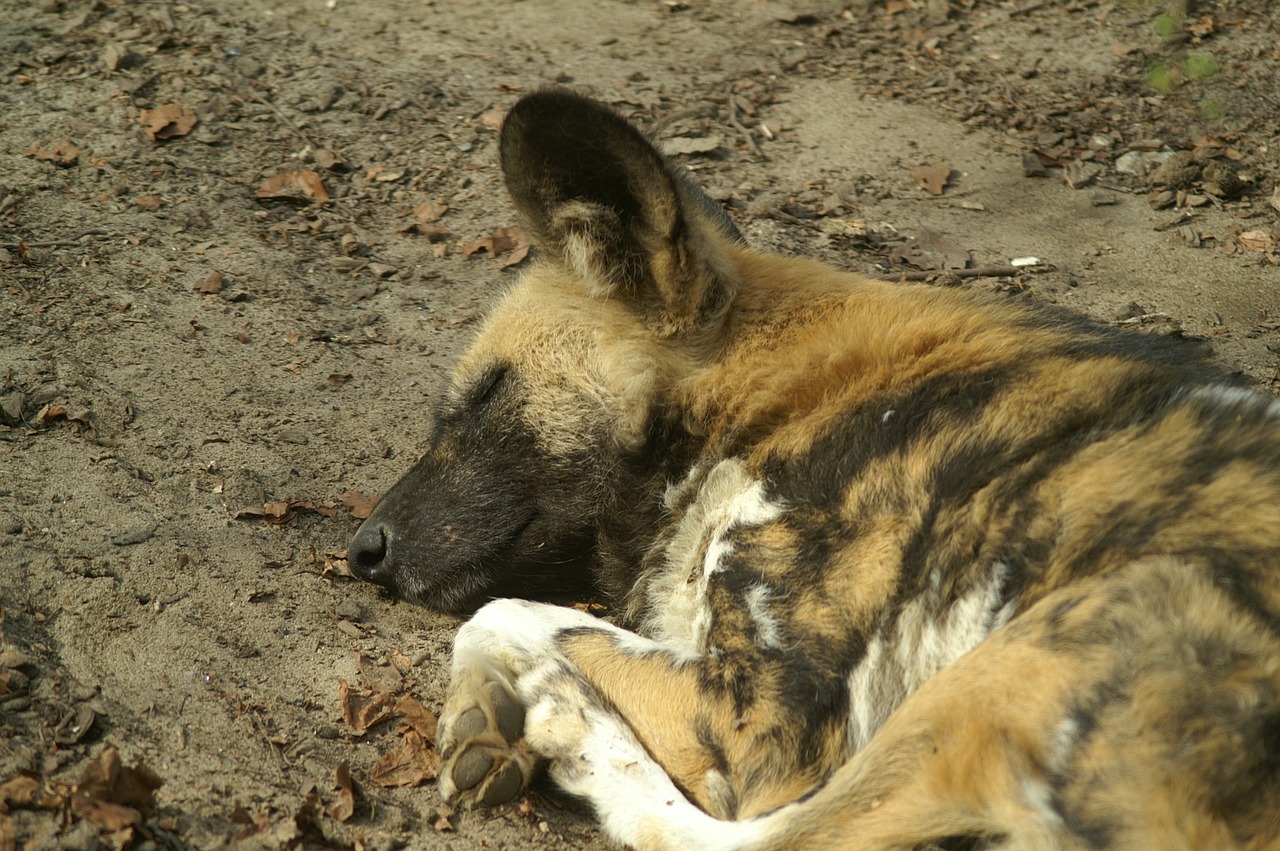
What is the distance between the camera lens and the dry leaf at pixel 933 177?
5.09m

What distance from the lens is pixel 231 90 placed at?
511 cm

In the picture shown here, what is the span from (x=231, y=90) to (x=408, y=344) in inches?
71.1

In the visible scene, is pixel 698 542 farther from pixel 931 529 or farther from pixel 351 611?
pixel 351 611

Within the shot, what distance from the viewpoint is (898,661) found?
7.56 feet

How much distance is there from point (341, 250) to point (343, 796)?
2646 mm

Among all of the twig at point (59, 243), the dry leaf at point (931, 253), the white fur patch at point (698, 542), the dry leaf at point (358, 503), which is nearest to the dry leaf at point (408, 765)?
the white fur patch at point (698, 542)

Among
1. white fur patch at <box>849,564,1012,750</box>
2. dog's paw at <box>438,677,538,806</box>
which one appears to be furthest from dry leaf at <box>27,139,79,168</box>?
white fur patch at <box>849,564,1012,750</box>

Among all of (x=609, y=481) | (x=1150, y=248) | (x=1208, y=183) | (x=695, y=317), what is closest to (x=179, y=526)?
(x=609, y=481)

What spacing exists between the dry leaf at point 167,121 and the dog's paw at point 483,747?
3.18 m

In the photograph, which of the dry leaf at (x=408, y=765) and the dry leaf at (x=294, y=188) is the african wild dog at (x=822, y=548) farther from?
the dry leaf at (x=294, y=188)

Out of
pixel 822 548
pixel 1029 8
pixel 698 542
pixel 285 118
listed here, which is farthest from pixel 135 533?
pixel 1029 8

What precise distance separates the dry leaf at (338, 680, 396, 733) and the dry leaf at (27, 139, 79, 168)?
287cm

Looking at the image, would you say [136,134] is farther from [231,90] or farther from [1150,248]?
[1150,248]

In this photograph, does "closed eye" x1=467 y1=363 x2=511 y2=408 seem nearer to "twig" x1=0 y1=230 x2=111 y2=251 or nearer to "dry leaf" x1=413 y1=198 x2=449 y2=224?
"dry leaf" x1=413 y1=198 x2=449 y2=224
